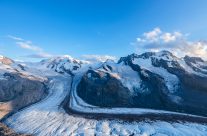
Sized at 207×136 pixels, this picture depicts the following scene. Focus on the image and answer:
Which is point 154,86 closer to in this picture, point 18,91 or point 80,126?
point 80,126

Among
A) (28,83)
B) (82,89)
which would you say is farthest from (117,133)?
(28,83)

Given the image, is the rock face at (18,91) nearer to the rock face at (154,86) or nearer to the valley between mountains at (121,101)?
the valley between mountains at (121,101)

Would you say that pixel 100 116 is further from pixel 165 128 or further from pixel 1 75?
pixel 1 75

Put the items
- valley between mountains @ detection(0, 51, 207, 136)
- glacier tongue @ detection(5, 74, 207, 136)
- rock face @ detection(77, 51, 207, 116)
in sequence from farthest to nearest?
rock face @ detection(77, 51, 207, 116), valley between mountains @ detection(0, 51, 207, 136), glacier tongue @ detection(5, 74, 207, 136)

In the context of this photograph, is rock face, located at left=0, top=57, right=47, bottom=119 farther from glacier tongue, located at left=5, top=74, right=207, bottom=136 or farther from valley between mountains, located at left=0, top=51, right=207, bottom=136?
glacier tongue, located at left=5, top=74, right=207, bottom=136

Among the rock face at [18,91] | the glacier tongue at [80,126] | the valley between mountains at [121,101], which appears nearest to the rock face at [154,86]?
the valley between mountains at [121,101]

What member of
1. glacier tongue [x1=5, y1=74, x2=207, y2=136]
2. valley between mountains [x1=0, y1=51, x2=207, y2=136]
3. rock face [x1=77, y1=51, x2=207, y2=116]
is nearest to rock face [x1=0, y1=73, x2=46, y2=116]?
valley between mountains [x1=0, y1=51, x2=207, y2=136]

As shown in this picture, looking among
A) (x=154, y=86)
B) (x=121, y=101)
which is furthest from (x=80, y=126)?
(x=154, y=86)
